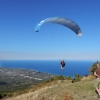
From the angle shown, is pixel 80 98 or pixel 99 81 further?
pixel 80 98

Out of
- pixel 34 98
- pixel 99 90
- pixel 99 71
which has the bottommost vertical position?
pixel 34 98

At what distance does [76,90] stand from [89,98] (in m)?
2.80

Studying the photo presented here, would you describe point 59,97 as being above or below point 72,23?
below

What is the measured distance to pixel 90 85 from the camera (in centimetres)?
1603

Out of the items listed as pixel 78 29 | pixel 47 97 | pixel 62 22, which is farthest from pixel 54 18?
pixel 47 97

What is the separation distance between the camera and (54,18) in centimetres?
1944

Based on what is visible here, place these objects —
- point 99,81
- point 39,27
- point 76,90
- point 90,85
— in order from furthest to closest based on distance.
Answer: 1. point 39,27
2. point 90,85
3. point 76,90
4. point 99,81

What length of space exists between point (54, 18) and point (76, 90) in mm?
7583

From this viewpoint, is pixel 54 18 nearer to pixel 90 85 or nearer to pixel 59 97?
pixel 90 85

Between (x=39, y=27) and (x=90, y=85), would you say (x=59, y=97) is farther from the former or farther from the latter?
(x=39, y=27)

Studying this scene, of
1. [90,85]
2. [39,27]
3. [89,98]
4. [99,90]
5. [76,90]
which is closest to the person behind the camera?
[99,90]

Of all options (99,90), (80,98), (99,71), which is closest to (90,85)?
(80,98)

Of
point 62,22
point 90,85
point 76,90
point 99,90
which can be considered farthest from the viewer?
point 62,22

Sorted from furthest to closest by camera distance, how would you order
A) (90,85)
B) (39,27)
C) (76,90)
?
1. (39,27)
2. (90,85)
3. (76,90)
